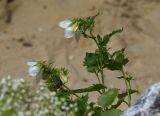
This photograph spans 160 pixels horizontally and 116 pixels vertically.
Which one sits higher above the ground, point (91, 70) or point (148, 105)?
point (91, 70)

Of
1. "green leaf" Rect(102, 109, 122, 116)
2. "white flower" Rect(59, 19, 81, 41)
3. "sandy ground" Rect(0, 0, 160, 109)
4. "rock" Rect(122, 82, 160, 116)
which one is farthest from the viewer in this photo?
"sandy ground" Rect(0, 0, 160, 109)

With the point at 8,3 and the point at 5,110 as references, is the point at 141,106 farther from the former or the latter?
the point at 8,3

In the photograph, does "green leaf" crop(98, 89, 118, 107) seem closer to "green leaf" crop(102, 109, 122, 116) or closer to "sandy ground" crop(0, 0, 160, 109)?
"green leaf" crop(102, 109, 122, 116)

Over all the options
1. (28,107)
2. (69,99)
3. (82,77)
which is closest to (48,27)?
(82,77)

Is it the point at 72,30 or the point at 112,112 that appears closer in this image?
the point at 112,112

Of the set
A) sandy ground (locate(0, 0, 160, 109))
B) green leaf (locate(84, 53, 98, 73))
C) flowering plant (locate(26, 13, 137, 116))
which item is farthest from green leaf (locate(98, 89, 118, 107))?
sandy ground (locate(0, 0, 160, 109))

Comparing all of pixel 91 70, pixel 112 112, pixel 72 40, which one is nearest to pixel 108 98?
pixel 112 112

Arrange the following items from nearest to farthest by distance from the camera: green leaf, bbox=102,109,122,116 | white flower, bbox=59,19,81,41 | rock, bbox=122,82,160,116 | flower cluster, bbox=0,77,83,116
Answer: flower cluster, bbox=0,77,83,116 → rock, bbox=122,82,160,116 → green leaf, bbox=102,109,122,116 → white flower, bbox=59,19,81,41

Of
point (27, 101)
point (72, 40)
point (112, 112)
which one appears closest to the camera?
point (27, 101)

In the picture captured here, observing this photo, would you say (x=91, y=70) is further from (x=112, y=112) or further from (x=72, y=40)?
(x=72, y=40)
